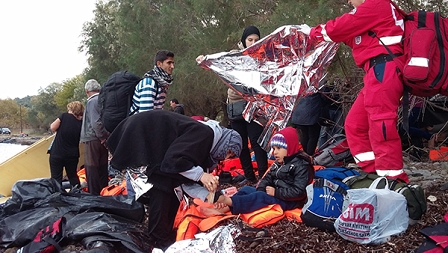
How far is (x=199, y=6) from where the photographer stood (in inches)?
334

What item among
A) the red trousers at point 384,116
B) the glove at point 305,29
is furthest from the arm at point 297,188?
the glove at point 305,29

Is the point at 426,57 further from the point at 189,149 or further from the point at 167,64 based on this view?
the point at 167,64

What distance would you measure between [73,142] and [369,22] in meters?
3.93

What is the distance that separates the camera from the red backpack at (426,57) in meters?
2.98

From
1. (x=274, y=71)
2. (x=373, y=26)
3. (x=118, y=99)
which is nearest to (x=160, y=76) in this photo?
(x=118, y=99)

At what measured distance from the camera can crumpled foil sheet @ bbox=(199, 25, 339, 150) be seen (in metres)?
4.13

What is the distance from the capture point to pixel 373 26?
3170mm

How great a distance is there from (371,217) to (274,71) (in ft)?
6.77

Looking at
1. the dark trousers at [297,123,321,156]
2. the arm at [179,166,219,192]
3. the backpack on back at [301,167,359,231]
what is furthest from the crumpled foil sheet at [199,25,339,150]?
the arm at [179,166,219,192]

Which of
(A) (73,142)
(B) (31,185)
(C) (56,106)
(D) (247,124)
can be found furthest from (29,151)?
(C) (56,106)

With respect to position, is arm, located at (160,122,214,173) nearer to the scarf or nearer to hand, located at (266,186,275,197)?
hand, located at (266,186,275,197)

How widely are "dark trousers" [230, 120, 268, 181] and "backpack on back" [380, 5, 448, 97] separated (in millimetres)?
1785

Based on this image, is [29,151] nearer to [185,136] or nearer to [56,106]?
[185,136]

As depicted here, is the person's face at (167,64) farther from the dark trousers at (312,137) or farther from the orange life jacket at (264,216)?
the dark trousers at (312,137)
